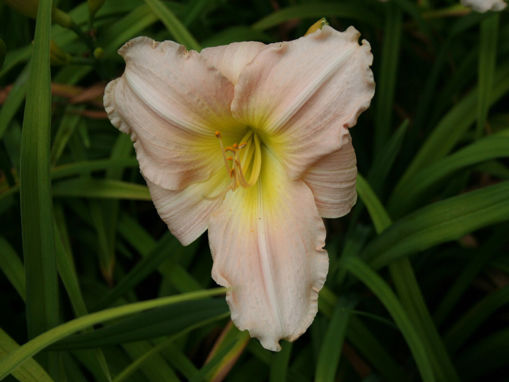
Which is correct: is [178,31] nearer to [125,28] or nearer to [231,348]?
[125,28]

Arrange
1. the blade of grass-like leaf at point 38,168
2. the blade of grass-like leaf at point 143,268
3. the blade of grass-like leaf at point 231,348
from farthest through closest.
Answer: the blade of grass-like leaf at point 143,268, the blade of grass-like leaf at point 231,348, the blade of grass-like leaf at point 38,168

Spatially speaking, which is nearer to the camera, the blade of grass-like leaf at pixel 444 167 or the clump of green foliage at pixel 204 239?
the clump of green foliage at pixel 204 239

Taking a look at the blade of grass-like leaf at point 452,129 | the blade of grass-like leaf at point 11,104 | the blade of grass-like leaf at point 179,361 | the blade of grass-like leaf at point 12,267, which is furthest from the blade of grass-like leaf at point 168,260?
the blade of grass-like leaf at point 452,129

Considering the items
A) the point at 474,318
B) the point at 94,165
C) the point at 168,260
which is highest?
the point at 94,165

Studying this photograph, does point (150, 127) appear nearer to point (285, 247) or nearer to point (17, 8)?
point (285, 247)

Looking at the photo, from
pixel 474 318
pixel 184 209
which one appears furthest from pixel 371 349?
pixel 184 209

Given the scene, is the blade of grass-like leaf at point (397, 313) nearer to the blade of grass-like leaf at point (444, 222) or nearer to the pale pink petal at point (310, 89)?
the blade of grass-like leaf at point (444, 222)
